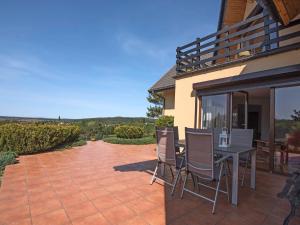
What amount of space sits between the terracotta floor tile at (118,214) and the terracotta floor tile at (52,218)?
53 cm

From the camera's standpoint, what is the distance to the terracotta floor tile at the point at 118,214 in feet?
8.30

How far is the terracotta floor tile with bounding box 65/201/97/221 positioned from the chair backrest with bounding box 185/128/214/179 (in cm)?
171

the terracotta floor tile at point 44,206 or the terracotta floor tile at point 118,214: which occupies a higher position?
the terracotta floor tile at point 118,214

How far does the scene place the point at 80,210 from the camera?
2.78m

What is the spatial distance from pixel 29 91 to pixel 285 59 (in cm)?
1725

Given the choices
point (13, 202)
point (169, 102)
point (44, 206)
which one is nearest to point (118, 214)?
point (44, 206)

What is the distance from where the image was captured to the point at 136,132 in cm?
1205

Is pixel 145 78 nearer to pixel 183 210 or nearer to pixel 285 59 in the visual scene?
pixel 285 59

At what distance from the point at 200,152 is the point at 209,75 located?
417 centimetres

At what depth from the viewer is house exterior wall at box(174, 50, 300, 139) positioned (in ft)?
15.5

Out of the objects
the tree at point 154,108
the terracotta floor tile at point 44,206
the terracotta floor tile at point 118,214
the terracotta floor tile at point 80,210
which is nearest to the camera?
the terracotta floor tile at point 118,214

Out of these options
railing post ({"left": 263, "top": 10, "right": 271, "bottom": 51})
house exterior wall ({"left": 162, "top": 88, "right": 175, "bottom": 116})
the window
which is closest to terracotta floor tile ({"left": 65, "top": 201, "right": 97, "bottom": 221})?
the window

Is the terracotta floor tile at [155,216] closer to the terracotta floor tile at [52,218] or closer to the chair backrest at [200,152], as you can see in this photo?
the chair backrest at [200,152]

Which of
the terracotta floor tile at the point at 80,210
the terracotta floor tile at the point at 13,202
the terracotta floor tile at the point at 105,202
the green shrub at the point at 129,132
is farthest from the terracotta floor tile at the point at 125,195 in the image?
the green shrub at the point at 129,132
